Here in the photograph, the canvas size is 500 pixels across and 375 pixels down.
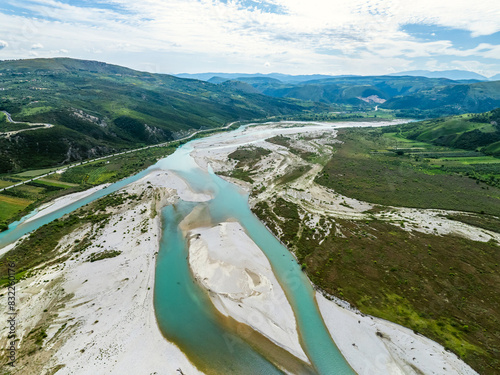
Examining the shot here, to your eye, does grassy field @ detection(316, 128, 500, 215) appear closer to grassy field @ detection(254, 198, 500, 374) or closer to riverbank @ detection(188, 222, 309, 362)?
grassy field @ detection(254, 198, 500, 374)

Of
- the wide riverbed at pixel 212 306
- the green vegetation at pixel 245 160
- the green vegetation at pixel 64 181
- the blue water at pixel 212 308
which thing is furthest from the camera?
the green vegetation at pixel 245 160

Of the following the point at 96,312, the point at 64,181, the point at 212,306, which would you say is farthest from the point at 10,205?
the point at 212,306

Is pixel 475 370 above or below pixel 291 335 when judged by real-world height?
above

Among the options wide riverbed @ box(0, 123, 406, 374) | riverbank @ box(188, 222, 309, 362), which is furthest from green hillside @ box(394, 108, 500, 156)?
riverbank @ box(188, 222, 309, 362)

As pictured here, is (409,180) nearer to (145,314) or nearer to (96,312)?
(145,314)

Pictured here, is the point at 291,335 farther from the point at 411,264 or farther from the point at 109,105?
the point at 109,105

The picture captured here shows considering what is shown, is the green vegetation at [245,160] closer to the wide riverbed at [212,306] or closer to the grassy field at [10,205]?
the wide riverbed at [212,306]

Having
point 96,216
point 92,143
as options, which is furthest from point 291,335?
point 92,143

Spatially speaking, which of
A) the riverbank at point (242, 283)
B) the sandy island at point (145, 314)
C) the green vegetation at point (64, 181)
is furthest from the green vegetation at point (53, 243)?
the riverbank at point (242, 283)
